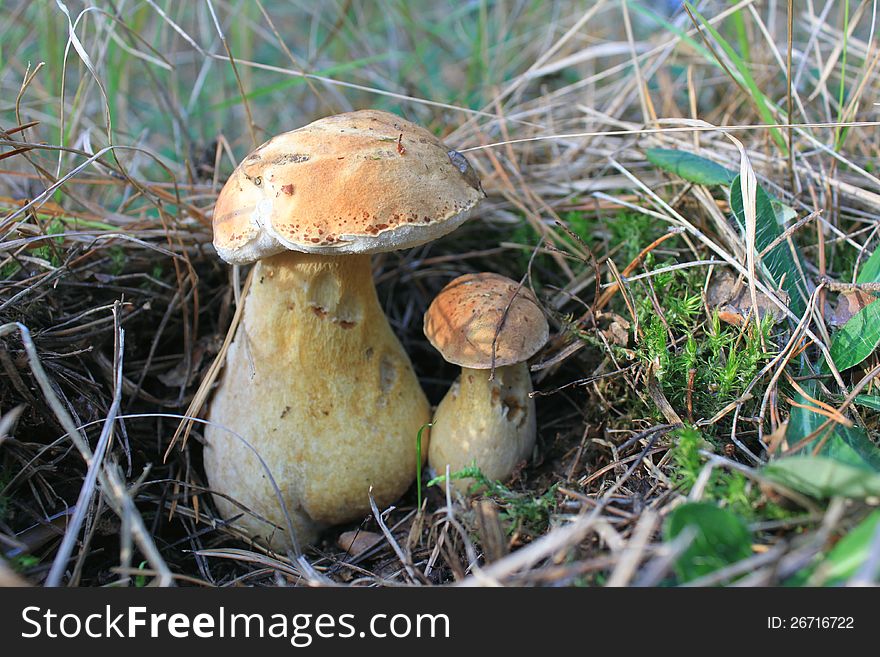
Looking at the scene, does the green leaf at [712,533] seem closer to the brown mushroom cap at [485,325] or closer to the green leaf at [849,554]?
the green leaf at [849,554]

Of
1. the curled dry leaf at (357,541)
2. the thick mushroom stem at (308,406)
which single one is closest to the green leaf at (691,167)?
the thick mushroom stem at (308,406)

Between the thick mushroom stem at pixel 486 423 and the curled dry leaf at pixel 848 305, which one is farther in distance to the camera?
the thick mushroom stem at pixel 486 423

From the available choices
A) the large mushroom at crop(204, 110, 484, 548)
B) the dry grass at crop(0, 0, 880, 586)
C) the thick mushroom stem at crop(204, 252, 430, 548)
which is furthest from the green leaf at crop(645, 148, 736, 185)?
the thick mushroom stem at crop(204, 252, 430, 548)

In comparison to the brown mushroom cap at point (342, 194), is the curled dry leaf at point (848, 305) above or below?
below

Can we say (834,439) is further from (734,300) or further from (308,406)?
(308,406)

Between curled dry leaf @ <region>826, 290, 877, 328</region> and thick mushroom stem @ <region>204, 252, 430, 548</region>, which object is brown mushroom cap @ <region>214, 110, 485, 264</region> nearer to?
thick mushroom stem @ <region>204, 252, 430, 548</region>

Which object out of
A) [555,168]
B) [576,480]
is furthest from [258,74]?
[576,480]

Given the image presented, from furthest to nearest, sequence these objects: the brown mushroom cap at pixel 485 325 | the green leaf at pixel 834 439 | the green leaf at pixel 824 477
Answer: the brown mushroom cap at pixel 485 325
the green leaf at pixel 834 439
the green leaf at pixel 824 477
